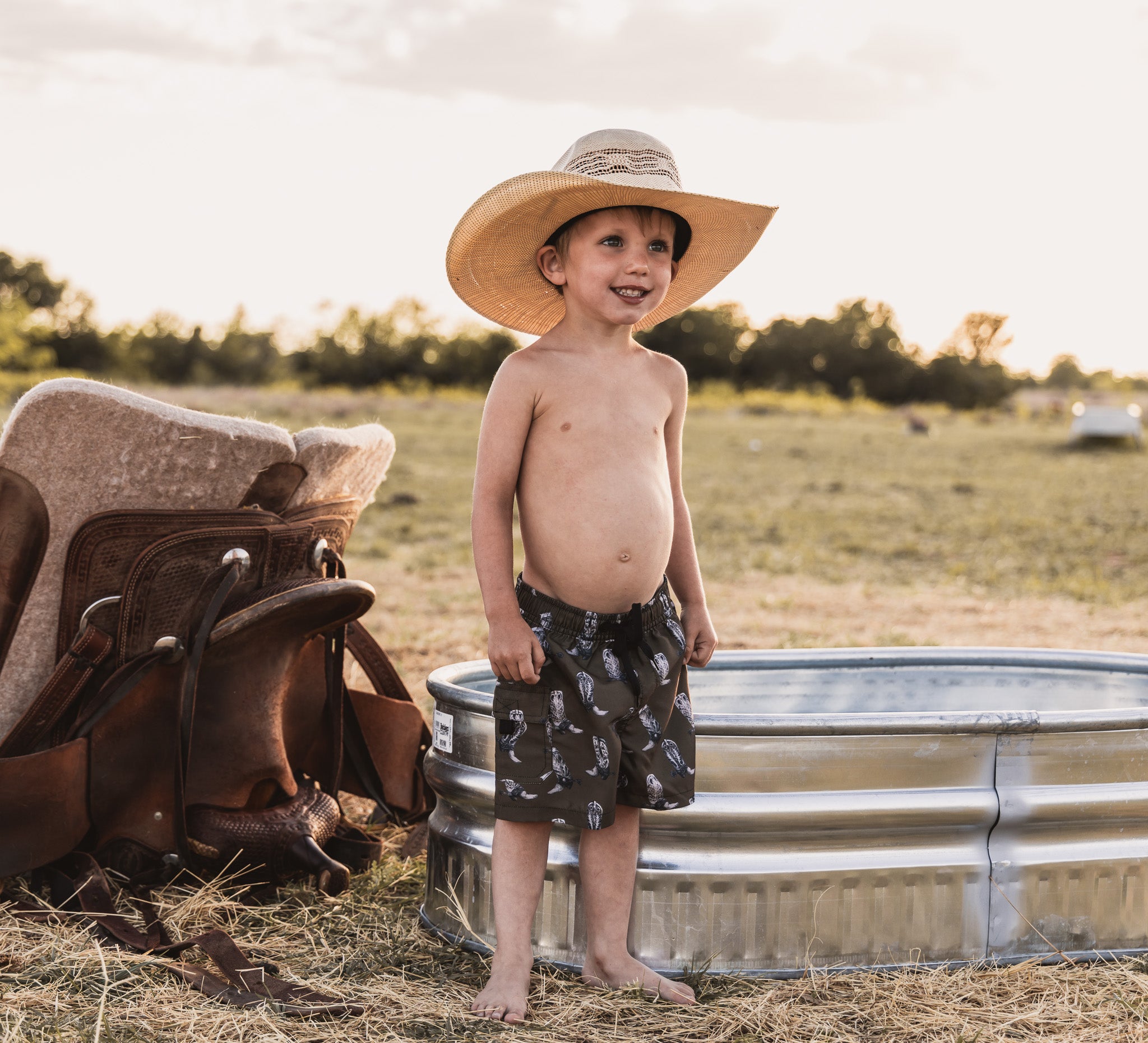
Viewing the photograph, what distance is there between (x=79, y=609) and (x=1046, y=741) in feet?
5.74

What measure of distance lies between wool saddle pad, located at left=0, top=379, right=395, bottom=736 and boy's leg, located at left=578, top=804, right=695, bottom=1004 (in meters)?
0.97

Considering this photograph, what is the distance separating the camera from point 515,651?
1.90 meters

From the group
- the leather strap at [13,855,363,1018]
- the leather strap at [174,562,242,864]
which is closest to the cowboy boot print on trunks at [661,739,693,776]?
the leather strap at [13,855,363,1018]

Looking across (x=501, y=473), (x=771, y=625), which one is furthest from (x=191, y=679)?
(x=771, y=625)

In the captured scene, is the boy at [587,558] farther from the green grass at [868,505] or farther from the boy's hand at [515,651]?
the green grass at [868,505]

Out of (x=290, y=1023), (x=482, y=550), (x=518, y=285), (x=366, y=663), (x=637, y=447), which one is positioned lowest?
(x=290, y=1023)

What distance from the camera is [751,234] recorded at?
2.20m

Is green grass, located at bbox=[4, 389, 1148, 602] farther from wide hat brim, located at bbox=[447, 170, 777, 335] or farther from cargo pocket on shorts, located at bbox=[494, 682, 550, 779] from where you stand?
cargo pocket on shorts, located at bbox=[494, 682, 550, 779]

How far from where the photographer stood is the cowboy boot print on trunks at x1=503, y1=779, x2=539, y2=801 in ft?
6.31

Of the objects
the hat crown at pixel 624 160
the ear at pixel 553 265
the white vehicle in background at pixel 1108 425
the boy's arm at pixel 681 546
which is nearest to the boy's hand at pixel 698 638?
the boy's arm at pixel 681 546

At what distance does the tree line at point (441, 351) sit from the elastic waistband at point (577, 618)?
39.3 metres

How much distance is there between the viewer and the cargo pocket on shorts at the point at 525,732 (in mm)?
1932

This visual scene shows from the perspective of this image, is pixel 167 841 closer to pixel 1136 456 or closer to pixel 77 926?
pixel 77 926

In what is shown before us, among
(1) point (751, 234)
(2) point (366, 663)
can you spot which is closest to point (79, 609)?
(2) point (366, 663)
